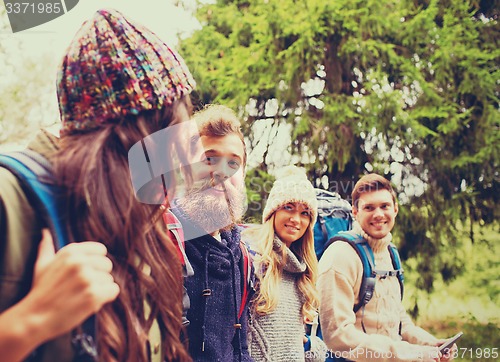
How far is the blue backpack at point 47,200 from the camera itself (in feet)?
3.19

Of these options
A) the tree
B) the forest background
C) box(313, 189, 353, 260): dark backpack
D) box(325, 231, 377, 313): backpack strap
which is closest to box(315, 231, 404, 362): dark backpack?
box(325, 231, 377, 313): backpack strap

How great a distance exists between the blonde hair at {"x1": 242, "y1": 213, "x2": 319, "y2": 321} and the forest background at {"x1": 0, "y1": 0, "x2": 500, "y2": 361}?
4.77m

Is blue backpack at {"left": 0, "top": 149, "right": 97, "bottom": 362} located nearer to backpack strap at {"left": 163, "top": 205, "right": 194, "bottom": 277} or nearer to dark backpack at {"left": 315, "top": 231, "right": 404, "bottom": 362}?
backpack strap at {"left": 163, "top": 205, "right": 194, "bottom": 277}

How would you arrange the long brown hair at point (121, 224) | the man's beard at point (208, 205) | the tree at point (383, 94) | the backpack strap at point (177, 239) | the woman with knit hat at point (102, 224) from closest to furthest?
the woman with knit hat at point (102, 224), the long brown hair at point (121, 224), the backpack strap at point (177, 239), the man's beard at point (208, 205), the tree at point (383, 94)

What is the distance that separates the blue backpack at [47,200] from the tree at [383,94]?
23.4ft

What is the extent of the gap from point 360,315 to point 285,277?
710 mm

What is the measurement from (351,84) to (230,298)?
6.73 meters

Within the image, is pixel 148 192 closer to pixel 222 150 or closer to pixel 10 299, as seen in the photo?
pixel 10 299

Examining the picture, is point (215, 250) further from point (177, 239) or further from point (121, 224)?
point (121, 224)

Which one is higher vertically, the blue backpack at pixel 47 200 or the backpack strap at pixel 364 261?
the blue backpack at pixel 47 200

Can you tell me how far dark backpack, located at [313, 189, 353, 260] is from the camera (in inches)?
155

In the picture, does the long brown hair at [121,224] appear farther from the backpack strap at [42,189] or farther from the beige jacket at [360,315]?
the beige jacket at [360,315]
